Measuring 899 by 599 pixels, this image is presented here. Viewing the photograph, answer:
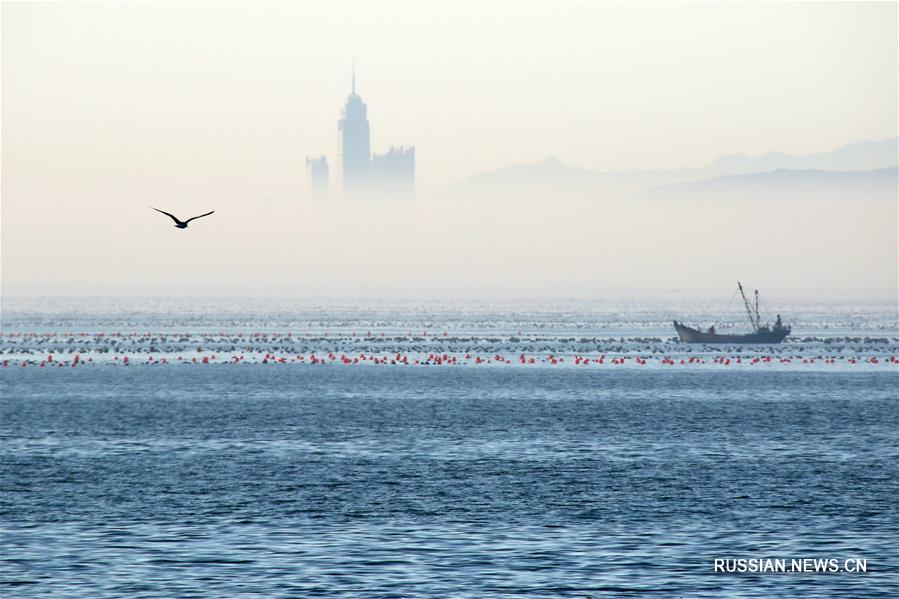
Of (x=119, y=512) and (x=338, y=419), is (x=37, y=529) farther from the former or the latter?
(x=338, y=419)

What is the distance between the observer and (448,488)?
48812mm

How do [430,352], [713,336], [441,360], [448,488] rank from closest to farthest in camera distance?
1. [448,488]
2. [441,360]
3. [430,352]
4. [713,336]

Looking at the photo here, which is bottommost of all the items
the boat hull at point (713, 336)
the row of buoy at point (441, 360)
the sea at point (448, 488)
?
the sea at point (448, 488)

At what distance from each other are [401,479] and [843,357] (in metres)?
105

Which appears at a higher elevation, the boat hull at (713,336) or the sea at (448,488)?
the boat hull at (713,336)

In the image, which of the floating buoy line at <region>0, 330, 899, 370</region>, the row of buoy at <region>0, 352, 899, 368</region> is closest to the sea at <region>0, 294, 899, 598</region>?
the row of buoy at <region>0, 352, 899, 368</region>

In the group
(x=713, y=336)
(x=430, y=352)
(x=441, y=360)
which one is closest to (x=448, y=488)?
(x=441, y=360)

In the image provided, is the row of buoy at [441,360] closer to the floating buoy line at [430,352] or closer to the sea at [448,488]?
the floating buoy line at [430,352]

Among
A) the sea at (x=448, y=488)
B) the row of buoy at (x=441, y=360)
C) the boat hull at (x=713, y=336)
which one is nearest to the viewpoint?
the sea at (x=448, y=488)

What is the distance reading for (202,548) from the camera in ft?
122

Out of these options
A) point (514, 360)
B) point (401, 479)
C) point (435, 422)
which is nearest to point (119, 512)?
point (401, 479)

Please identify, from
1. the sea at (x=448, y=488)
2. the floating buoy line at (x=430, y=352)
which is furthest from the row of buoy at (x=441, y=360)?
the sea at (x=448, y=488)

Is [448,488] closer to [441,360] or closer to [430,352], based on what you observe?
[441,360]

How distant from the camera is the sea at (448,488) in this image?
111 feet
